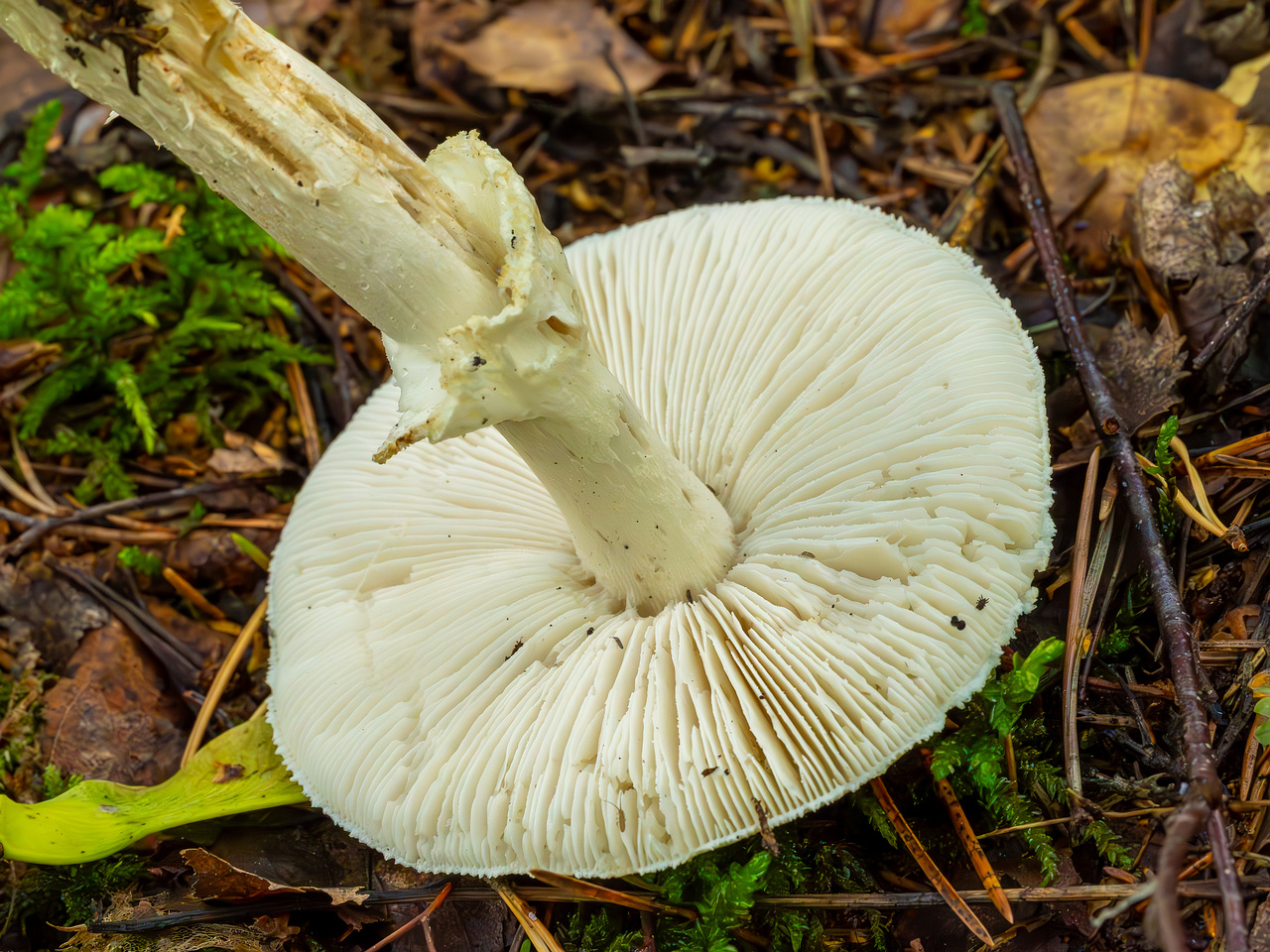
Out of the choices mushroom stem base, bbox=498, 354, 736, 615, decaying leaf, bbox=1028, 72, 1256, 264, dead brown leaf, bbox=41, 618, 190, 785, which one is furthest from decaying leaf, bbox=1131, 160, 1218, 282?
dead brown leaf, bbox=41, 618, 190, 785

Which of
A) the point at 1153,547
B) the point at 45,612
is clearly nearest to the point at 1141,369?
the point at 1153,547

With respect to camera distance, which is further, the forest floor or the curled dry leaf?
the curled dry leaf

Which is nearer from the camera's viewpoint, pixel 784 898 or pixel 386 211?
pixel 386 211

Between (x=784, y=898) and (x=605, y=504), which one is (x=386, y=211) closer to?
(x=605, y=504)

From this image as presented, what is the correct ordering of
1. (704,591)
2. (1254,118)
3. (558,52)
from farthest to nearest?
(558,52), (1254,118), (704,591)

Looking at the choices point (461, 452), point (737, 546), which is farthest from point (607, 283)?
point (737, 546)

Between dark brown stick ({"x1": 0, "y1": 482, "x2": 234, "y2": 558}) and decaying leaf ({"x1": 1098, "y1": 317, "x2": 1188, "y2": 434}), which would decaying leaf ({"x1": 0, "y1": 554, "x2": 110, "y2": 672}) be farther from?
decaying leaf ({"x1": 1098, "y1": 317, "x2": 1188, "y2": 434})
